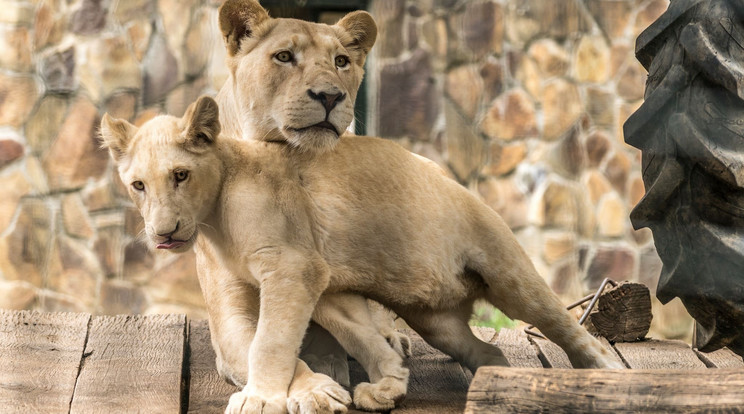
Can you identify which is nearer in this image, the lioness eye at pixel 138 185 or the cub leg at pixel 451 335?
the lioness eye at pixel 138 185

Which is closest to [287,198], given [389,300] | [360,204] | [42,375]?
[360,204]

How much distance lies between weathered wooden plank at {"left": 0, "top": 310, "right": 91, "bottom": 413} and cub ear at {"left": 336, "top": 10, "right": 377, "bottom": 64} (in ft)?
3.64

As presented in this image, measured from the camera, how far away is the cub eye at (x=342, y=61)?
7.95 feet

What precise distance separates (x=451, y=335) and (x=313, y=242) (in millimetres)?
480

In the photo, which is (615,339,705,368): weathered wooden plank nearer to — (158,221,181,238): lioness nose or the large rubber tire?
the large rubber tire

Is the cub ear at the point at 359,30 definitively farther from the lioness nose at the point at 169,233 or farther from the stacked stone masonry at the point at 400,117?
the stacked stone masonry at the point at 400,117

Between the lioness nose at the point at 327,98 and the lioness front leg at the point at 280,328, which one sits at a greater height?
the lioness nose at the point at 327,98

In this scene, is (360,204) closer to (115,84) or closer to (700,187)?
(700,187)

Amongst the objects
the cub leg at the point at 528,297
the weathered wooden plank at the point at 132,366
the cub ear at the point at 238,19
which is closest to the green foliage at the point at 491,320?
the weathered wooden plank at the point at 132,366

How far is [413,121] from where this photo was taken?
425 centimetres

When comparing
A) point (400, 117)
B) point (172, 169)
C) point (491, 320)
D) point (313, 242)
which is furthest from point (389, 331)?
point (491, 320)

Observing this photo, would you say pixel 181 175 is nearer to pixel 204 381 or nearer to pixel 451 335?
pixel 204 381

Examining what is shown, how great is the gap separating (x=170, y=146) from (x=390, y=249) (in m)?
0.60

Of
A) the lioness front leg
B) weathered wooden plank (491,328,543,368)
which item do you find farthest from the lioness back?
weathered wooden plank (491,328,543,368)
